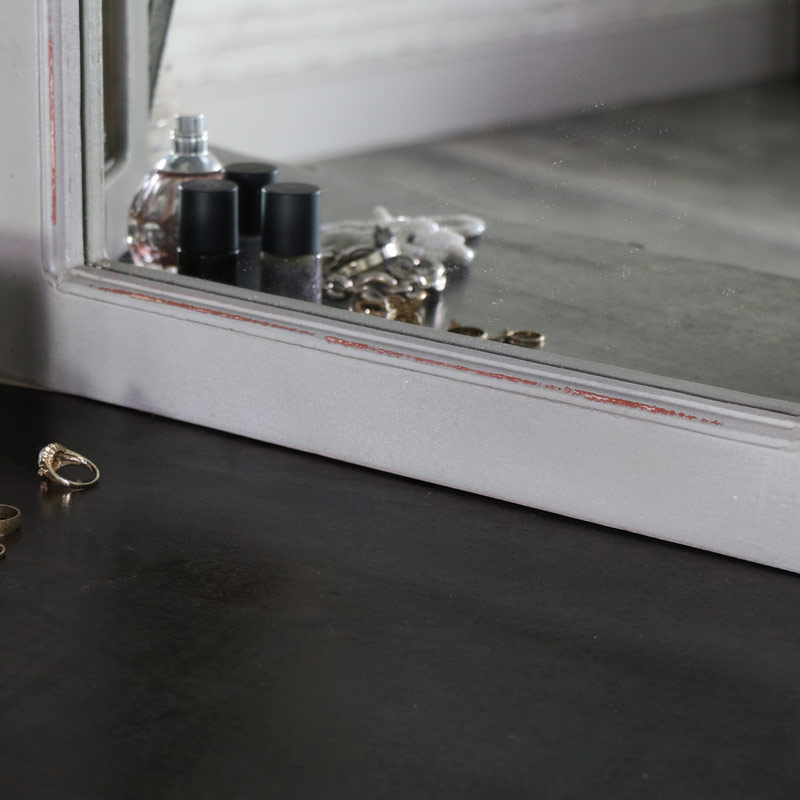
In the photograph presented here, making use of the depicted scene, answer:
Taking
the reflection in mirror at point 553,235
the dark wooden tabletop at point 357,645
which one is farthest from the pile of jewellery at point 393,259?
the dark wooden tabletop at point 357,645

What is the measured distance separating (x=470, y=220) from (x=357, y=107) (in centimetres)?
256

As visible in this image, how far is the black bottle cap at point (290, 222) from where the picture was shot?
754 mm

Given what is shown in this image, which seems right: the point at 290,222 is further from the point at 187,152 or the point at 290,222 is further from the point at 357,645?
the point at 357,645

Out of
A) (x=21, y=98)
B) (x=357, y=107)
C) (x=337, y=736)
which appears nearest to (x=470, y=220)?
(x=21, y=98)

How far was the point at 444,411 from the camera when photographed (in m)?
A: 0.61

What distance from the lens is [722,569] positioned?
1.83ft

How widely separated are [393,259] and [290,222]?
0.07 metres

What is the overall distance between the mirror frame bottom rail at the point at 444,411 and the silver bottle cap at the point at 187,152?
5.4 inches

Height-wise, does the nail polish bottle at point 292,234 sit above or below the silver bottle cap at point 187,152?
below

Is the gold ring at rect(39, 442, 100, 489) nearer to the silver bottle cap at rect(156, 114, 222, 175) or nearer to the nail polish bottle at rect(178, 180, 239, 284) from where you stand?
the nail polish bottle at rect(178, 180, 239, 284)

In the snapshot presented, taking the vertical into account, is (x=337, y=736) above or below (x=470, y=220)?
below

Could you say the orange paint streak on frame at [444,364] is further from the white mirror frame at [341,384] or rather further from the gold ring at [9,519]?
the gold ring at [9,519]

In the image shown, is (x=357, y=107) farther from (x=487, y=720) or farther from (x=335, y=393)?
(x=487, y=720)

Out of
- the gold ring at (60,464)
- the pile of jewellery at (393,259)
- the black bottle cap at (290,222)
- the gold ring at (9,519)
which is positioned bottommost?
the gold ring at (9,519)
